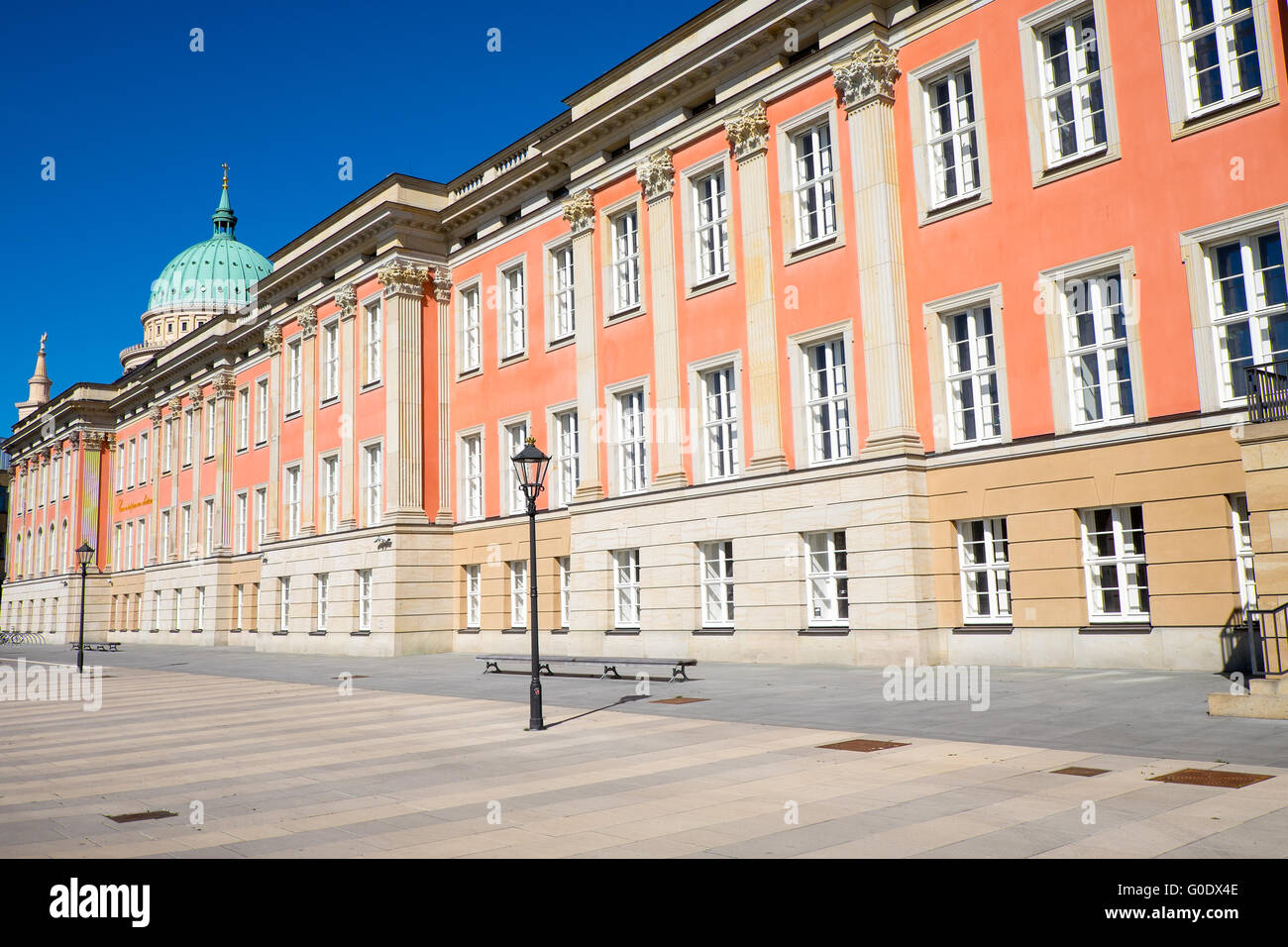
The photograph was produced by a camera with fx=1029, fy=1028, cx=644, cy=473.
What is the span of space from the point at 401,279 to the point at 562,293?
7.17 meters

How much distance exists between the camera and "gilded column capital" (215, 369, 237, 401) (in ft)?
172

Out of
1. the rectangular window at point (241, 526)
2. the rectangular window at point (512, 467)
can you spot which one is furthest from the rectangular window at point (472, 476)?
the rectangular window at point (241, 526)

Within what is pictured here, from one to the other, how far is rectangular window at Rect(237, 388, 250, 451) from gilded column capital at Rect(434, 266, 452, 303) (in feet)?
59.2

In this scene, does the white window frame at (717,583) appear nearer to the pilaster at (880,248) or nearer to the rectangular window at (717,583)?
the rectangular window at (717,583)

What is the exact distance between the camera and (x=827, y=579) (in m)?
23.7

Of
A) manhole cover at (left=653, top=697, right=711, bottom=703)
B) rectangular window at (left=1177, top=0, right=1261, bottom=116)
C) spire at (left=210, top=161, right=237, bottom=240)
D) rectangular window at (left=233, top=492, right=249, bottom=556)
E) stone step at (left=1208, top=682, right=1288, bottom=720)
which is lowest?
manhole cover at (left=653, top=697, right=711, bottom=703)

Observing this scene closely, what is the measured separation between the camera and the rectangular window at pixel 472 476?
3638 cm

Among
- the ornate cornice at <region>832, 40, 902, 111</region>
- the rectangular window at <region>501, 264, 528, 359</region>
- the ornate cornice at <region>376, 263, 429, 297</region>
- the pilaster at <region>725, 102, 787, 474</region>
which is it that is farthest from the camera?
the ornate cornice at <region>376, 263, 429, 297</region>

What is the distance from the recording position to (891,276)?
22.7 meters

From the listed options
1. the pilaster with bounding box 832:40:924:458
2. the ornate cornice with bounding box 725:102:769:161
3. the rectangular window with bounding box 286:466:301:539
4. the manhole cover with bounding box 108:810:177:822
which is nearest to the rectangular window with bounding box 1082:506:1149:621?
the pilaster with bounding box 832:40:924:458

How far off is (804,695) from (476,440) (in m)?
21.8

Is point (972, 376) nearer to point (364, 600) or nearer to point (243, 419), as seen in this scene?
point (364, 600)

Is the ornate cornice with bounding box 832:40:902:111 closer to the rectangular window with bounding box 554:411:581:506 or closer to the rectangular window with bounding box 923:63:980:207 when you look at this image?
the rectangular window with bounding box 923:63:980:207

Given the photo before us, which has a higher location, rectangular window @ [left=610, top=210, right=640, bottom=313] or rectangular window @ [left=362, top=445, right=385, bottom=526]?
rectangular window @ [left=610, top=210, right=640, bottom=313]
